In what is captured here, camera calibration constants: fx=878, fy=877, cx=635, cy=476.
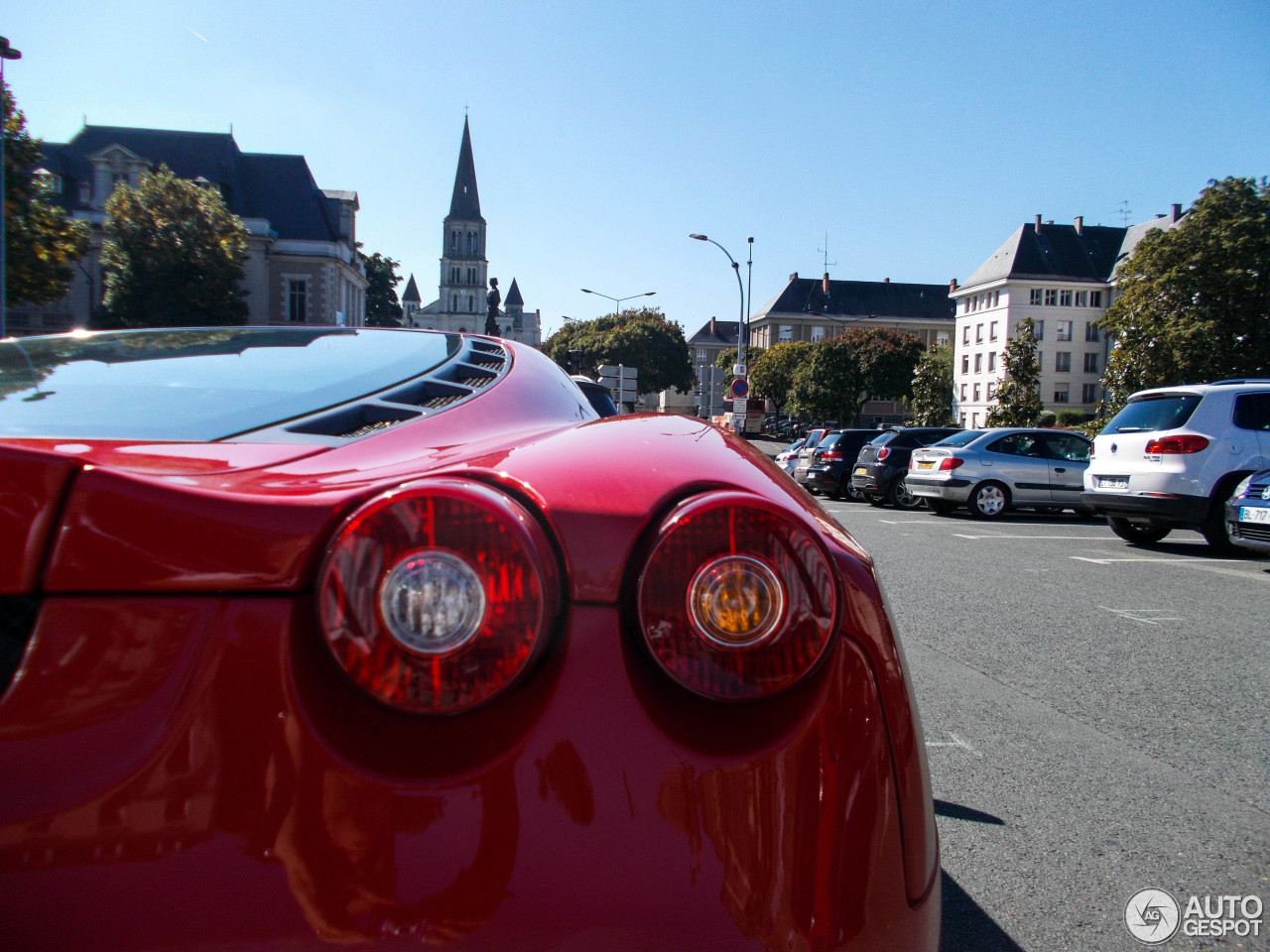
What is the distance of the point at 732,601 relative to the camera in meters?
0.98

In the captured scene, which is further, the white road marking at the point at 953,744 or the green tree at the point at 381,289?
the green tree at the point at 381,289

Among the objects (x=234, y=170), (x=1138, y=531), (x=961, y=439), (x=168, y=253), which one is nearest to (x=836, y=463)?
A: (x=961, y=439)

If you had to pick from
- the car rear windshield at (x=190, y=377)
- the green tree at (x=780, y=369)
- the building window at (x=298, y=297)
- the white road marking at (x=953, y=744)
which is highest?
the building window at (x=298, y=297)

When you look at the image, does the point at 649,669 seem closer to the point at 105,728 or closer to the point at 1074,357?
the point at 105,728

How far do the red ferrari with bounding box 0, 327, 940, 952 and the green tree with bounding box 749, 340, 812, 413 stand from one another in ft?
264

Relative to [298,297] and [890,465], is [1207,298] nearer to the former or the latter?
[890,465]

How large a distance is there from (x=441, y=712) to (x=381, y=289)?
3681 inches

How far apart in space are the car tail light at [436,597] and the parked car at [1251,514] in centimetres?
916

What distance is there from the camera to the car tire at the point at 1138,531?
1064 cm

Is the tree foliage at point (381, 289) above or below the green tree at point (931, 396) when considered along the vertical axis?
above

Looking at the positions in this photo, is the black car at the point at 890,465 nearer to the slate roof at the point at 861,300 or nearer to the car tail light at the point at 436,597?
the car tail light at the point at 436,597

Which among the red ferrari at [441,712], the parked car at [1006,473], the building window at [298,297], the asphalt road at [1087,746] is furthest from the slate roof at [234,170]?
the red ferrari at [441,712]

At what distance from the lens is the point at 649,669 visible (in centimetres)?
98

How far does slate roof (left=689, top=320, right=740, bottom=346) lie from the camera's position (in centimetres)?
12338
